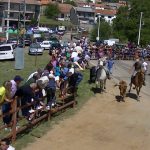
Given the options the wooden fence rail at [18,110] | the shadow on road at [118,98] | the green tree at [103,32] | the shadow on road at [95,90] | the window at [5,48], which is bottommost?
the green tree at [103,32]

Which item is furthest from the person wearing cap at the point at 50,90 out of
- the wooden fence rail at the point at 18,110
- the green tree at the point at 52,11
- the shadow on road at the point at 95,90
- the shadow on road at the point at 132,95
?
the green tree at the point at 52,11

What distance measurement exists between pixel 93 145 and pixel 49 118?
2.79 m

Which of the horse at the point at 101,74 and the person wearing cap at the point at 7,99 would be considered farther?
the horse at the point at 101,74

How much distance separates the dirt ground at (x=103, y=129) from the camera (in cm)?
1532

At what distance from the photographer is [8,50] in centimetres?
4166

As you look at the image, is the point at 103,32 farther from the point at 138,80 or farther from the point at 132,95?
the point at 138,80

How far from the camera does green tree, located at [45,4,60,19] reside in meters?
169

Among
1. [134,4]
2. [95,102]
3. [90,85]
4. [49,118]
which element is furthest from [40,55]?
[134,4]

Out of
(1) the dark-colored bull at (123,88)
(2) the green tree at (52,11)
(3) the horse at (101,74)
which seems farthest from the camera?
(2) the green tree at (52,11)

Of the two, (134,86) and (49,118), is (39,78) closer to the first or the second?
(49,118)

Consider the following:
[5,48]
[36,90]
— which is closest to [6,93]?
[36,90]

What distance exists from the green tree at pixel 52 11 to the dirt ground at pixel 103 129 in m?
148

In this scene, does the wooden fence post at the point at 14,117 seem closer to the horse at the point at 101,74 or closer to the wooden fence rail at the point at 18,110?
the wooden fence rail at the point at 18,110

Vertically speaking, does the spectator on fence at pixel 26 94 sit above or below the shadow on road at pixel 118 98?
above
